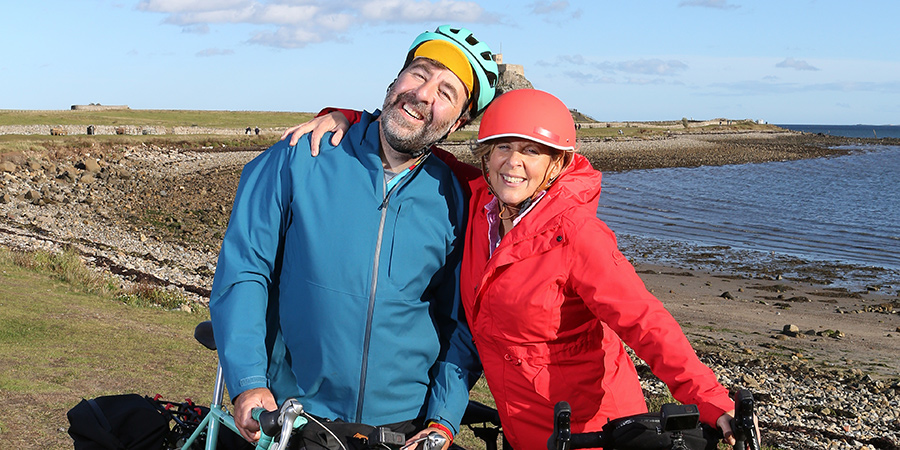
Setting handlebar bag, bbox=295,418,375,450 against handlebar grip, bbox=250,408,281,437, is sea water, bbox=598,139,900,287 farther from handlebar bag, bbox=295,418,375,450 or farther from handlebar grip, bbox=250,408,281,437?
handlebar grip, bbox=250,408,281,437

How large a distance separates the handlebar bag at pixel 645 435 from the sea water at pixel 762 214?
20.8 m

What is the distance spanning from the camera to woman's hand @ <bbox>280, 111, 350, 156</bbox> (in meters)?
3.38

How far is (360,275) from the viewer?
126 inches

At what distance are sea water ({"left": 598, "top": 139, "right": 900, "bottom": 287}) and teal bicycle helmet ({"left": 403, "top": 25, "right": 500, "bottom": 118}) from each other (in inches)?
785

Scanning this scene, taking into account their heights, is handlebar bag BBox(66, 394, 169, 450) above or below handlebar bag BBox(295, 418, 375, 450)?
below

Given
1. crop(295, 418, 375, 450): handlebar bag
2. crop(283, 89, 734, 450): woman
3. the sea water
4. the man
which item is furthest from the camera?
the sea water

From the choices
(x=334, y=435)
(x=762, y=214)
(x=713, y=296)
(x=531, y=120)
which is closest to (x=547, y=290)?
(x=531, y=120)

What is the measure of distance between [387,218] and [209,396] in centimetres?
417

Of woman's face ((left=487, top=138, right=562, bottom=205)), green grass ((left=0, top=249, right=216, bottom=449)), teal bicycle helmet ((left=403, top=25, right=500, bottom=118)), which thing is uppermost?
teal bicycle helmet ((left=403, top=25, right=500, bottom=118))

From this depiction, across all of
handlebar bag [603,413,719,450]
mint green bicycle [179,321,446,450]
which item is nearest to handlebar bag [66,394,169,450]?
mint green bicycle [179,321,446,450]

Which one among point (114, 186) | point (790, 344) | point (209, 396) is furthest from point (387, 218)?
point (114, 186)

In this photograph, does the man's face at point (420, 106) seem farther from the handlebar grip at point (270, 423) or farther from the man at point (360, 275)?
the handlebar grip at point (270, 423)

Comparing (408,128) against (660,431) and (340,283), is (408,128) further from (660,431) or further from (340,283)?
(660,431)

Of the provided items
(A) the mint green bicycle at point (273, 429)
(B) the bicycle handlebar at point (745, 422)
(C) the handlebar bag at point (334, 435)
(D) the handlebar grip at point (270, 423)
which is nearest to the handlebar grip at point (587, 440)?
(B) the bicycle handlebar at point (745, 422)
